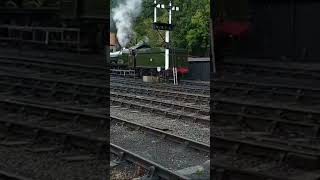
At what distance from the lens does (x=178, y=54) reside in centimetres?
1769

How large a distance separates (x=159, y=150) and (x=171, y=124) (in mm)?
1754

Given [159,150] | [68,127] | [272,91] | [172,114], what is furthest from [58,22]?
[172,114]

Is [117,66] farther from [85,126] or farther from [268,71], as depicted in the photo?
[85,126]

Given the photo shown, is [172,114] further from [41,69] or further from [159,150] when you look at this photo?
[41,69]

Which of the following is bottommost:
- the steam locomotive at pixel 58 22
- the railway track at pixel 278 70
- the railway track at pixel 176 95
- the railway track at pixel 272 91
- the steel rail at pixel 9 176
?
the steel rail at pixel 9 176

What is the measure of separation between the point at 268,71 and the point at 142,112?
7.68ft

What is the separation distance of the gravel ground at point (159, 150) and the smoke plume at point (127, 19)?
24.0 m

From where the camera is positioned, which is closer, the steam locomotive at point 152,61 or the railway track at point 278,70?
the railway track at point 278,70

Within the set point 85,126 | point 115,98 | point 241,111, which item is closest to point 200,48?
point 115,98

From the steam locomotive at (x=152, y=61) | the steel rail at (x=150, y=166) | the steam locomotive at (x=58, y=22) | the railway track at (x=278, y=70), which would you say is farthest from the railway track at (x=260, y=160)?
the steam locomotive at (x=152, y=61)

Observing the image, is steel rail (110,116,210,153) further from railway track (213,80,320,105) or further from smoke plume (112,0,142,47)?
smoke plume (112,0,142,47)

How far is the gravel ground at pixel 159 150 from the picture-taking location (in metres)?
4.39

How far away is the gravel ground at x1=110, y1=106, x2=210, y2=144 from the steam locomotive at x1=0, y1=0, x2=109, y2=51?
289 centimetres

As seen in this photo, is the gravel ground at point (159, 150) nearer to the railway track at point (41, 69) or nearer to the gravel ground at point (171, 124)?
the gravel ground at point (171, 124)
